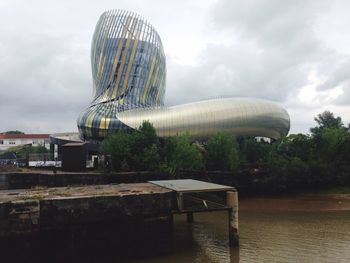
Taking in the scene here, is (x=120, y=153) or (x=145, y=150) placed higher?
(x=145, y=150)

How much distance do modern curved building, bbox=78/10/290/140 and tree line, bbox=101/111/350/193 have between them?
407 inches

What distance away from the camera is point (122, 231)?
50.4ft

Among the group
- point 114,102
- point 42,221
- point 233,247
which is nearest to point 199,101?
point 114,102

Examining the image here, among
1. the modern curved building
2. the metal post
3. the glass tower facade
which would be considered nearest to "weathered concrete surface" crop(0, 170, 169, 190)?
the metal post

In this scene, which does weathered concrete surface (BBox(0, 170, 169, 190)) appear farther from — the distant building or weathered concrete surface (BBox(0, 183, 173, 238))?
the distant building

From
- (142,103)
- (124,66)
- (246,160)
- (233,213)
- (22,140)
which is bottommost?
(233,213)

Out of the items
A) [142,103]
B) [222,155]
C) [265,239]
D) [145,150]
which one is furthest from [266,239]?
[142,103]

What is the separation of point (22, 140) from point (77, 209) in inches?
4929

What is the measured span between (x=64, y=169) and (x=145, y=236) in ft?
69.8

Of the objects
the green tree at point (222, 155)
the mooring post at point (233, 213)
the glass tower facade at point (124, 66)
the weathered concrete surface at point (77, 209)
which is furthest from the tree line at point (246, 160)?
the glass tower facade at point (124, 66)

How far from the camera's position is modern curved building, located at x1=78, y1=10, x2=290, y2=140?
54.2 m

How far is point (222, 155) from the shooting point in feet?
133

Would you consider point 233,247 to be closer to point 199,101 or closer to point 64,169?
point 64,169

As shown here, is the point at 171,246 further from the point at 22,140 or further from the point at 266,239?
the point at 22,140
